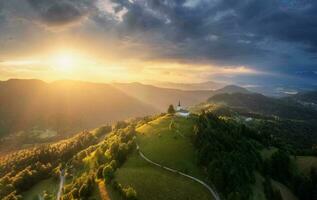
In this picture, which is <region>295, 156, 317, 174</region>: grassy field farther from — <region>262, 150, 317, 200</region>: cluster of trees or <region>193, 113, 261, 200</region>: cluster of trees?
<region>193, 113, 261, 200</region>: cluster of trees

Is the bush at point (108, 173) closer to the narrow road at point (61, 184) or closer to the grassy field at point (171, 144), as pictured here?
the grassy field at point (171, 144)

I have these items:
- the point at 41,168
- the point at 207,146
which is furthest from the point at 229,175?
the point at 41,168

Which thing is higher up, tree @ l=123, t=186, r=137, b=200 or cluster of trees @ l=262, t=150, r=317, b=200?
tree @ l=123, t=186, r=137, b=200

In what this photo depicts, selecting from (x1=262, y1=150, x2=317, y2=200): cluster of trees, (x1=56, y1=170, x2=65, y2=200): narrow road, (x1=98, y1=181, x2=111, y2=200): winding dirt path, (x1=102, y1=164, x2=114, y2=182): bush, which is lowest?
(x1=56, y1=170, x2=65, y2=200): narrow road

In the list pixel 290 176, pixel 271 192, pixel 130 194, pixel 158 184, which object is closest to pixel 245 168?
pixel 271 192

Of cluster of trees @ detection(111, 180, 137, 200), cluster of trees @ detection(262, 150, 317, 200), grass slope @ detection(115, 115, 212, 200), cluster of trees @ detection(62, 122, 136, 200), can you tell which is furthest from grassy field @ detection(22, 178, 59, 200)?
cluster of trees @ detection(262, 150, 317, 200)
